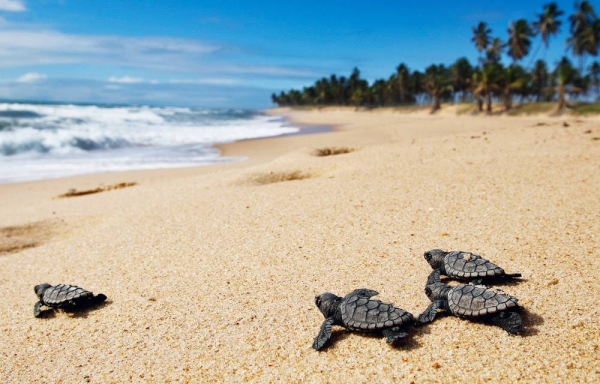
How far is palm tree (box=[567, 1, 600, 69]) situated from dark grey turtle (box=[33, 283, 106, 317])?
59493 millimetres

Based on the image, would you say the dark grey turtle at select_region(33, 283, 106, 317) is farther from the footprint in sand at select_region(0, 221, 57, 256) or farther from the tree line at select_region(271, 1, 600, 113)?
the tree line at select_region(271, 1, 600, 113)

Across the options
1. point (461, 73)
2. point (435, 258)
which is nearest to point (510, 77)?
point (461, 73)

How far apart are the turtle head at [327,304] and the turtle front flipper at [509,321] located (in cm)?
119

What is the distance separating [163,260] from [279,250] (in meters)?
1.42

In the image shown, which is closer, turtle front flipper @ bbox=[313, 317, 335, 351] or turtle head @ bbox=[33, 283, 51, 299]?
turtle front flipper @ bbox=[313, 317, 335, 351]

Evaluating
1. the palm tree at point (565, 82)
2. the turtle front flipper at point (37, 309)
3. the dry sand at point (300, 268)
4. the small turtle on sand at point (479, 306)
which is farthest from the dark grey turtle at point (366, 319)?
the palm tree at point (565, 82)

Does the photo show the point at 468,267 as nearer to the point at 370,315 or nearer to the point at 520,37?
the point at 370,315

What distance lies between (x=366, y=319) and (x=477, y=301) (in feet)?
2.77

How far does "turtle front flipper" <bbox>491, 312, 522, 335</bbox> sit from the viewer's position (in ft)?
9.89

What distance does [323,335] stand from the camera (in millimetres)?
3172

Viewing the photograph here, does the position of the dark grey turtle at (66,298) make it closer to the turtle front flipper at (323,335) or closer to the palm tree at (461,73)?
the turtle front flipper at (323,335)

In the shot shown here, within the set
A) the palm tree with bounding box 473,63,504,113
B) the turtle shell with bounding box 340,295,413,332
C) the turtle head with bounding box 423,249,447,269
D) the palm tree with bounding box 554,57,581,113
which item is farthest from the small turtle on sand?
the palm tree with bounding box 473,63,504,113

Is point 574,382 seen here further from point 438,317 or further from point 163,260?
point 163,260

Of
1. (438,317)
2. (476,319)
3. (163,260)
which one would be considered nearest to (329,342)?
(438,317)
